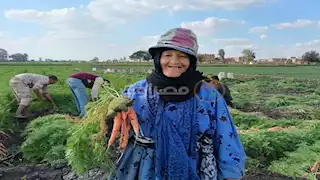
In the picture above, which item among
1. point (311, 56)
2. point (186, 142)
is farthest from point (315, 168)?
point (311, 56)

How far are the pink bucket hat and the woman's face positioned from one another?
46 millimetres

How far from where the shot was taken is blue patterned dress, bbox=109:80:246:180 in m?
2.12

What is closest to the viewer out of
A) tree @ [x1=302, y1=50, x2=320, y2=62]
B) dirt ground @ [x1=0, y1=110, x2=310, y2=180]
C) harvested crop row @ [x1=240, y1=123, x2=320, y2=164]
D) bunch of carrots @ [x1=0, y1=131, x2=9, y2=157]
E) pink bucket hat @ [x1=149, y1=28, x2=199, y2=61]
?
pink bucket hat @ [x1=149, y1=28, x2=199, y2=61]

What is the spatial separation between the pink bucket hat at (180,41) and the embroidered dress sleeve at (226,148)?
0.34 meters

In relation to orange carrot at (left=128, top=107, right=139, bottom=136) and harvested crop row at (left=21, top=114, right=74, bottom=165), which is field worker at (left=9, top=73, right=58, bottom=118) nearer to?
harvested crop row at (left=21, top=114, right=74, bottom=165)

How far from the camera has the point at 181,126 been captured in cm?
213

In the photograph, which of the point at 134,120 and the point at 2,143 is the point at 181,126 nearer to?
the point at 134,120

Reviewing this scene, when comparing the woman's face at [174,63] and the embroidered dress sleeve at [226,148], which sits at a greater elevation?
the woman's face at [174,63]

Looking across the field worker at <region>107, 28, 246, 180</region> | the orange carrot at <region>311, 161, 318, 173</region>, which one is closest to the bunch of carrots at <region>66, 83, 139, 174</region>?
the field worker at <region>107, 28, 246, 180</region>

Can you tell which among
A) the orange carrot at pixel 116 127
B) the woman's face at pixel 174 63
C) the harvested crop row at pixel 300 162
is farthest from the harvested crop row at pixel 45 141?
the woman's face at pixel 174 63

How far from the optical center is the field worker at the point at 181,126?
2.12m

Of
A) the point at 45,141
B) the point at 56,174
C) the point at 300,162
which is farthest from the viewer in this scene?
the point at 45,141

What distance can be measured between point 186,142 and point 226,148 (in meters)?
0.24

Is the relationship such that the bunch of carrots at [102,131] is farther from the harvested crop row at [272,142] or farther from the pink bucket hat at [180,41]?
the harvested crop row at [272,142]
